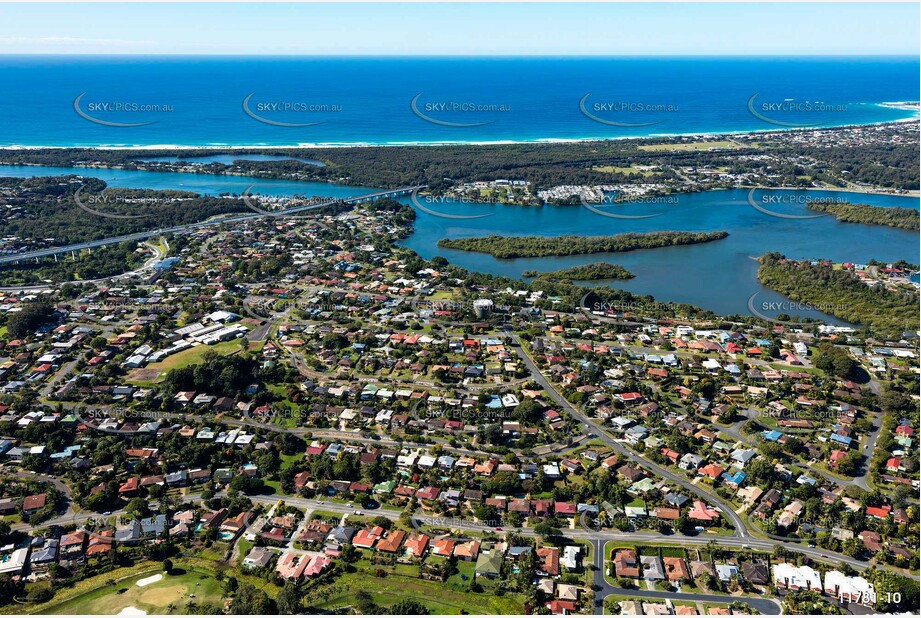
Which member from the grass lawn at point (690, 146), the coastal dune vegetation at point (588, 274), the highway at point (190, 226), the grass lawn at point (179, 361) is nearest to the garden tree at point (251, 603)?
the grass lawn at point (179, 361)

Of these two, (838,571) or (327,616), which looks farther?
(838,571)

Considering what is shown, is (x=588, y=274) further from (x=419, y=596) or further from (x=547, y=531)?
(x=419, y=596)

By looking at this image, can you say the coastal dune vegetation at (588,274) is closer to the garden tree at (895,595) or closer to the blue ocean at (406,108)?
the garden tree at (895,595)

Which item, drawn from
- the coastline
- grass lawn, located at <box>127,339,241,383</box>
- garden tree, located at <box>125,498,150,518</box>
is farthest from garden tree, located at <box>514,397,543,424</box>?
the coastline

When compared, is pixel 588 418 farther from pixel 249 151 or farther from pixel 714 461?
pixel 249 151

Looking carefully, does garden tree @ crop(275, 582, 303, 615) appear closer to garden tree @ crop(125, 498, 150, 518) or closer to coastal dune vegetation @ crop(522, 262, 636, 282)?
garden tree @ crop(125, 498, 150, 518)

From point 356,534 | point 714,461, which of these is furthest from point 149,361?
point 714,461
